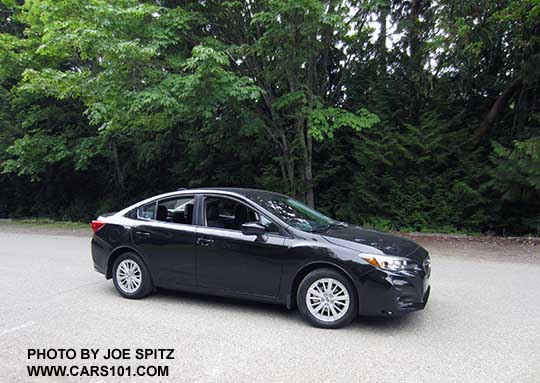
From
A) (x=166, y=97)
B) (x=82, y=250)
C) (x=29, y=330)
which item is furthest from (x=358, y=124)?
(x=29, y=330)

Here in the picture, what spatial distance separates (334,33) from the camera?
35.8 feet

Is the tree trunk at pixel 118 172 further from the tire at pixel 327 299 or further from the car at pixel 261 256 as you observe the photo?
the tire at pixel 327 299

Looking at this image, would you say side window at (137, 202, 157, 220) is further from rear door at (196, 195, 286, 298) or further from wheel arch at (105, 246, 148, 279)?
rear door at (196, 195, 286, 298)

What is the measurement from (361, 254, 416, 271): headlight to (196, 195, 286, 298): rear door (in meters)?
1.00

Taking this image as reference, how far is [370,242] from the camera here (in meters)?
4.57

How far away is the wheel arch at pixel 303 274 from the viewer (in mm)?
4387

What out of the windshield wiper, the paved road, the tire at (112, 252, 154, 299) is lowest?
the paved road

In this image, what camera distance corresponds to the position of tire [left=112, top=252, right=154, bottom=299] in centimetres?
543

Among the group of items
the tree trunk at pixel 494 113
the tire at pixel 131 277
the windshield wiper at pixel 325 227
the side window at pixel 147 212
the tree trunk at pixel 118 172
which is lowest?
the tire at pixel 131 277

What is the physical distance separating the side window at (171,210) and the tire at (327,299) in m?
1.87

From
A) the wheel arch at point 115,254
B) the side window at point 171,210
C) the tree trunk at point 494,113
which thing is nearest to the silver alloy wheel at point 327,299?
the side window at point 171,210

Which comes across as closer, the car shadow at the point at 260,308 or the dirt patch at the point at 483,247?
the car shadow at the point at 260,308

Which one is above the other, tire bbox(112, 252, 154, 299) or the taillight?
the taillight

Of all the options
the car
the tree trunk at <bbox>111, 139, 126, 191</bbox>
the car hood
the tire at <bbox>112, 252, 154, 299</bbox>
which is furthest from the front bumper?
the tree trunk at <bbox>111, 139, 126, 191</bbox>
